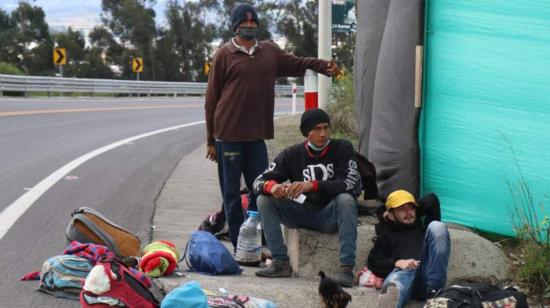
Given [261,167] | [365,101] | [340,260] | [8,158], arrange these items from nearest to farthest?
[340,260]
[261,167]
[365,101]
[8,158]

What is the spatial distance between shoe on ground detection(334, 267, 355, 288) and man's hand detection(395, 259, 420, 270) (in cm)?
38

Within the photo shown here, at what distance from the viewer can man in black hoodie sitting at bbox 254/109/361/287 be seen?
5758 mm

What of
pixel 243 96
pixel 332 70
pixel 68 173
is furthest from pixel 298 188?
pixel 68 173

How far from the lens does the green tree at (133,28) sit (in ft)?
217

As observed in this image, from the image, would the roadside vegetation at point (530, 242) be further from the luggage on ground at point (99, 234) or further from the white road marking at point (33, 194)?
the white road marking at point (33, 194)

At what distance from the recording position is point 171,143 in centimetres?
1539

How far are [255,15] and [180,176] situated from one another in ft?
16.1

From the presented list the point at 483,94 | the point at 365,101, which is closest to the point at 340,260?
the point at 483,94

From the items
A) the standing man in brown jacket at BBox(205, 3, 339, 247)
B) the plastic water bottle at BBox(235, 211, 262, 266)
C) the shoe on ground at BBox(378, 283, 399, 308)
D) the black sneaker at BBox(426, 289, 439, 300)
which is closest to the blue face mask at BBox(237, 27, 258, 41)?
the standing man in brown jacket at BBox(205, 3, 339, 247)

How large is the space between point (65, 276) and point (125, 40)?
6449 cm

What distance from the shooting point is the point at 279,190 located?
5.75 m

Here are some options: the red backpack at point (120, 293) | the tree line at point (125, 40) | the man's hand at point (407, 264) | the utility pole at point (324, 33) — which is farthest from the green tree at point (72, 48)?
the man's hand at point (407, 264)

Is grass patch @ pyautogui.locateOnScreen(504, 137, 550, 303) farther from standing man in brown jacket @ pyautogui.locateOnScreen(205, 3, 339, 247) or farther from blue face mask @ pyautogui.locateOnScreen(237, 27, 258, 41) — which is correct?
blue face mask @ pyautogui.locateOnScreen(237, 27, 258, 41)

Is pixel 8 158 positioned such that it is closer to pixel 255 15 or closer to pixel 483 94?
pixel 255 15
